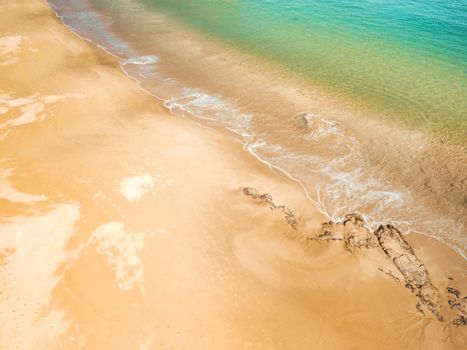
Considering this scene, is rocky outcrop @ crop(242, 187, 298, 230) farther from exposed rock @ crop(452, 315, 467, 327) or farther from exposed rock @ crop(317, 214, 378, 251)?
exposed rock @ crop(452, 315, 467, 327)

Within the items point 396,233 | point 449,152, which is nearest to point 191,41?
point 449,152

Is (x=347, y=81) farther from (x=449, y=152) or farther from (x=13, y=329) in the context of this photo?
(x=13, y=329)

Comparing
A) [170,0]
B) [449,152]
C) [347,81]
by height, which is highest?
[170,0]

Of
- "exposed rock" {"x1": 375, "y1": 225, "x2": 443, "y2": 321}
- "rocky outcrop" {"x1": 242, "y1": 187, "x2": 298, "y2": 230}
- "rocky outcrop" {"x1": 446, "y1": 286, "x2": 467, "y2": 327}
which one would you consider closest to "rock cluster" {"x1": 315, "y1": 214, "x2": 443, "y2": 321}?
"exposed rock" {"x1": 375, "y1": 225, "x2": 443, "y2": 321}

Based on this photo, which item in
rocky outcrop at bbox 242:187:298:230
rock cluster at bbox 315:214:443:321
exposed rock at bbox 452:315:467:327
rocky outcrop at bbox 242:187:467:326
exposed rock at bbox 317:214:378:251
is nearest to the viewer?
exposed rock at bbox 452:315:467:327

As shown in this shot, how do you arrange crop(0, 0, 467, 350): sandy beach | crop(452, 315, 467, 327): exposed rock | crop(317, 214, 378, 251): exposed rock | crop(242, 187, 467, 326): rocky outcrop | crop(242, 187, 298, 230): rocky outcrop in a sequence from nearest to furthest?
crop(0, 0, 467, 350): sandy beach
crop(452, 315, 467, 327): exposed rock
crop(242, 187, 467, 326): rocky outcrop
crop(317, 214, 378, 251): exposed rock
crop(242, 187, 298, 230): rocky outcrop

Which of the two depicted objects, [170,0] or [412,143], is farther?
[170,0]
